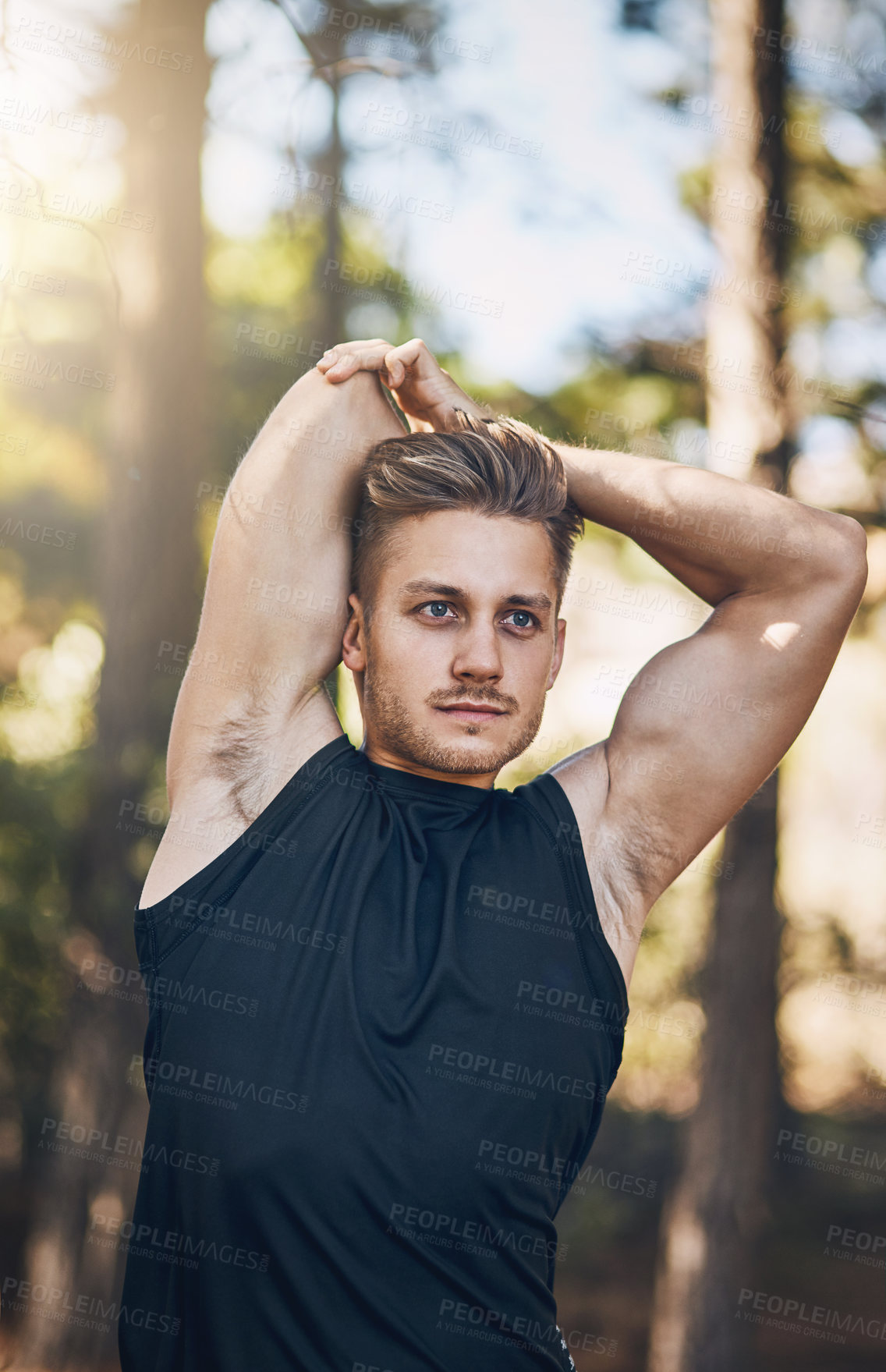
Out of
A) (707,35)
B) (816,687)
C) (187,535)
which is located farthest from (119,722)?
(707,35)

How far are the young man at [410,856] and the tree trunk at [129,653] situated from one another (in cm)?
354

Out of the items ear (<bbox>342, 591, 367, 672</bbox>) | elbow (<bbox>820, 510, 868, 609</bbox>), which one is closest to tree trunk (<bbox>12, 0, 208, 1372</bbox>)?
ear (<bbox>342, 591, 367, 672</bbox>)

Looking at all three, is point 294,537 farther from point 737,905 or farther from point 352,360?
point 737,905

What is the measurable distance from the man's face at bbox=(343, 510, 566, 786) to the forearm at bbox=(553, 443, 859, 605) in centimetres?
Answer: 25

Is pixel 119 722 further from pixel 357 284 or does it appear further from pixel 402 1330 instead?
pixel 402 1330

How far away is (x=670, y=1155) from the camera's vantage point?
802 cm

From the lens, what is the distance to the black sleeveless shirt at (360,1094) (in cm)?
182

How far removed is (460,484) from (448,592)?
248 mm

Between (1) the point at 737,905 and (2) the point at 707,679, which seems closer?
(2) the point at 707,679

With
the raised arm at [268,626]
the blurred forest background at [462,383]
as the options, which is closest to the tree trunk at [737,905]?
the blurred forest background at [462,383]

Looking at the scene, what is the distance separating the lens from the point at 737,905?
548cm

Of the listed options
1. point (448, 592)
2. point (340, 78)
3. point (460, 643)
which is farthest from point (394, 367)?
point (340, 78)

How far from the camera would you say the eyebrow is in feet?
7.16

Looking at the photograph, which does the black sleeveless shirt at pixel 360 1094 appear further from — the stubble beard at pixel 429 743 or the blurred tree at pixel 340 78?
the blurred tree at pixel 340 78
